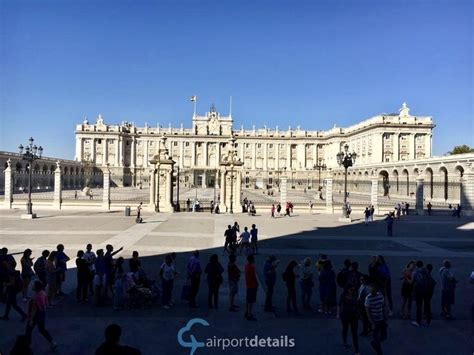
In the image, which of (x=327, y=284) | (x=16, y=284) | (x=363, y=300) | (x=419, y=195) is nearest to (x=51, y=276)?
(x=16, y=284)

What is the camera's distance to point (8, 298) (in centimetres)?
849

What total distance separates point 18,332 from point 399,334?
308 inches

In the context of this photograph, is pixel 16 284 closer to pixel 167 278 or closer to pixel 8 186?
pixel 167 278

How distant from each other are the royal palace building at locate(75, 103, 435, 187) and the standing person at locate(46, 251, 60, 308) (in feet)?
312

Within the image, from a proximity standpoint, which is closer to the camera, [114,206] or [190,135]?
[114,206]

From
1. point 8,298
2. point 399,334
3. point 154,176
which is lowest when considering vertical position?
point 399,334

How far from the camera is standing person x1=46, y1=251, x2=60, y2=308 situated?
9.33 meters

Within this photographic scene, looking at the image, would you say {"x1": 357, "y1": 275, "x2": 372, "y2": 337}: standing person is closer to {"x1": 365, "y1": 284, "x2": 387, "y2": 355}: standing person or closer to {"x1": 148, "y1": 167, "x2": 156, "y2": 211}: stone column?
{"x1": 365, "y1": 284, "x2": 387, "y2": 355}: standing person

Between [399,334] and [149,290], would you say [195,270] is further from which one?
[399,334]

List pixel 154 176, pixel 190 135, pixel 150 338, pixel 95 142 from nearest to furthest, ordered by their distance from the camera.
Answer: pixel 150 338 → pixel 154 176 → pixel 95 142 → pixel 190 135

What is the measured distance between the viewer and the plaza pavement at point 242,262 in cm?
768

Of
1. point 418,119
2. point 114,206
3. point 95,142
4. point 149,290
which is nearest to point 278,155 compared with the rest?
point 418,119

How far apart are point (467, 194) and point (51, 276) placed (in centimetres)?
3617

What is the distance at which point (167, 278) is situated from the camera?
934 cm
